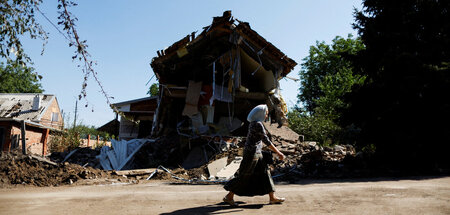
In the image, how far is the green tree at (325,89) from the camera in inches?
698

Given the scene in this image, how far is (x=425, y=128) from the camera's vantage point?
365 inches

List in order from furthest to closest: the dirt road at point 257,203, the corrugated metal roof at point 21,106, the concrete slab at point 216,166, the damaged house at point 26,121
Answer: the corrugated metal roof at point 21,106 → the damaged house at point 26,121 → the concrete slab at point 216,166 → the dirt road at point 257,203

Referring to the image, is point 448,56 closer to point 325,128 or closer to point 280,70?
point 280,70

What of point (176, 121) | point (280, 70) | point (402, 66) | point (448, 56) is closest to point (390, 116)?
point (402, 66)

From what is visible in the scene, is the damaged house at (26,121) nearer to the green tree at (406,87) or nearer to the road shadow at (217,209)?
the road shadow at (217,209)

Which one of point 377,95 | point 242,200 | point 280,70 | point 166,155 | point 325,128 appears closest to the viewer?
point 242,200

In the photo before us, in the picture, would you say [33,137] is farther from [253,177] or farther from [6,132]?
[253,177]

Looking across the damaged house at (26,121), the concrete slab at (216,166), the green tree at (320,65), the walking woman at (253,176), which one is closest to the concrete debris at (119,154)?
the concrete slab at (216,166)

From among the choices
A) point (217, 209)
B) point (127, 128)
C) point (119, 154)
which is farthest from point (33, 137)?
point (217, 209)

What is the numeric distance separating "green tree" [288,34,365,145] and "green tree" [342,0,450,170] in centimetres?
93

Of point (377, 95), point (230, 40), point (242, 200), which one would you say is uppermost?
point (230, 40)

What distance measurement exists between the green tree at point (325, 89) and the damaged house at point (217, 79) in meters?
3.19

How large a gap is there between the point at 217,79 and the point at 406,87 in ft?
27.7

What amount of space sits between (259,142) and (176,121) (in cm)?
1075
